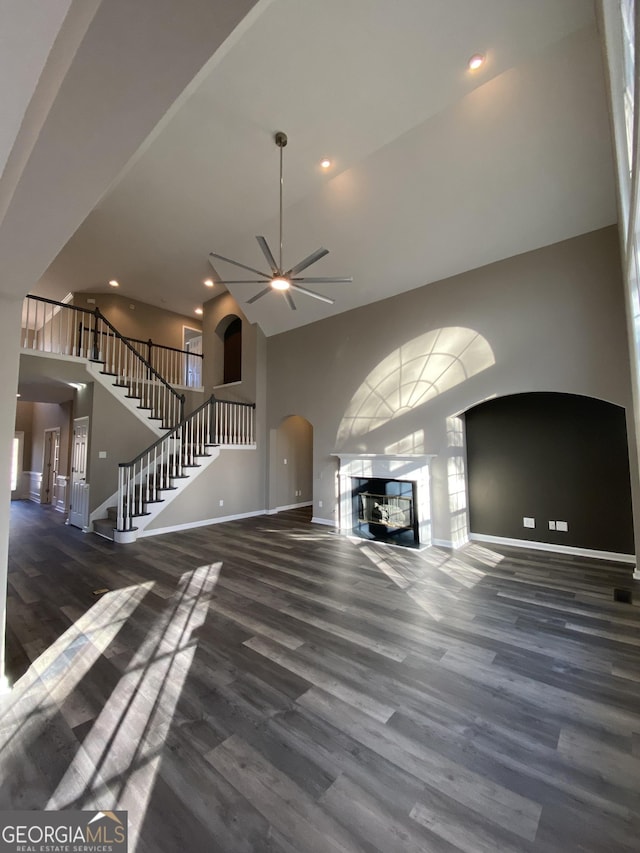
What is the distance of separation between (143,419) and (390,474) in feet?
17.3

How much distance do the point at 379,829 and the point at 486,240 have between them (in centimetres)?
583

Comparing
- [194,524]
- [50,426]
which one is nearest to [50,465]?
[50,426]

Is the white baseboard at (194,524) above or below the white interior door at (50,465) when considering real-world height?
below

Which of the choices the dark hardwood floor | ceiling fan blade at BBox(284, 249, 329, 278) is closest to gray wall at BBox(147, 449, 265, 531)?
the dark hardwood floor

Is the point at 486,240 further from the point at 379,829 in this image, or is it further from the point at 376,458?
the point at 379,829

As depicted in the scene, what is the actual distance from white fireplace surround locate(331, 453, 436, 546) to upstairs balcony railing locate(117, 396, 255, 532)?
2417 millimetres

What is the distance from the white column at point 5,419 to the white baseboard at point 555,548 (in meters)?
5.73

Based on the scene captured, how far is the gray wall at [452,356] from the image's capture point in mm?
4168

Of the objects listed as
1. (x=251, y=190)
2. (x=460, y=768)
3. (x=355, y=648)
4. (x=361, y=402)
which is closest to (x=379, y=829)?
(x=460, y=768)

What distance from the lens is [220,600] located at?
3.44m

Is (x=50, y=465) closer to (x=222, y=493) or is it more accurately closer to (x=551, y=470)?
(x=222, y=493)

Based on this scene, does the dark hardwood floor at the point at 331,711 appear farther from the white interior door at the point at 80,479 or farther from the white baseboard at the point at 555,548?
the white interior door at the point at 80,479

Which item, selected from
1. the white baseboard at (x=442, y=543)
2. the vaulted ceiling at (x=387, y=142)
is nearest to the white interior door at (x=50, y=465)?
Result: the vaulted ceiling at (x=387, y=142)

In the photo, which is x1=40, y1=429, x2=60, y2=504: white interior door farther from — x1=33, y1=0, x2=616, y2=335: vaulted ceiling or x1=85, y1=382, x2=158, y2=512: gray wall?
x1=33, y1=0, x2=616, y2=335: vaulted ceiling
